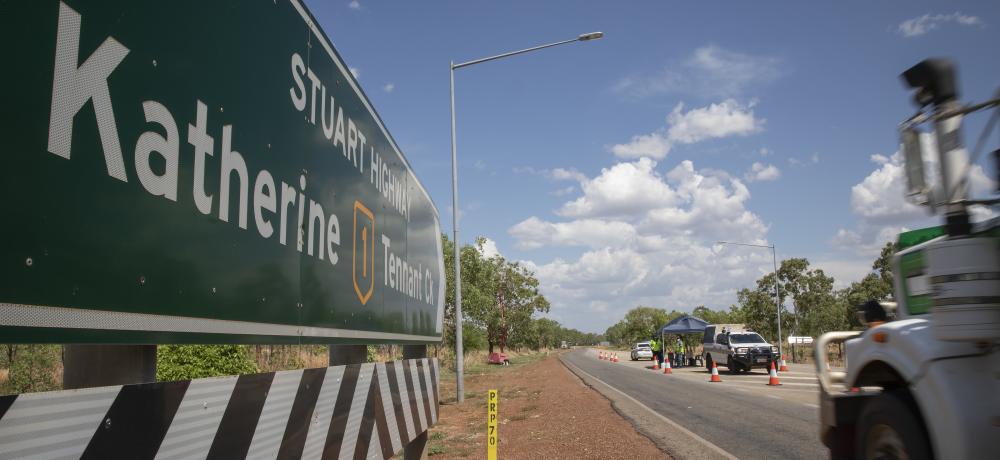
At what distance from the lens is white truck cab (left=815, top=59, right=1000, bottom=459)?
365 cm

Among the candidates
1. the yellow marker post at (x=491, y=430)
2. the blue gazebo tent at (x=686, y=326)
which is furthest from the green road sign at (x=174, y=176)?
the blue gazebo tent at (x=686, y=326)

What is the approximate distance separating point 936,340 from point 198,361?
28.3ft

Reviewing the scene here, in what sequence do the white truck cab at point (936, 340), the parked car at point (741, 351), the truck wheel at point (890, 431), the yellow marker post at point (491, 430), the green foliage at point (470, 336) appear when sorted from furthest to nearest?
the green foliage at point (470, 336) → the parked car at point (741, 351) → the yellow marker post at point (491, 430) → the truck wheel at point (890, 431) → the white truck cab at point (936, 340)

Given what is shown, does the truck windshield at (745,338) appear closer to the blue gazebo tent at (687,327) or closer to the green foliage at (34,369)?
the blue gazebo tent at (687,327)

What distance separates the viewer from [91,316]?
147cm

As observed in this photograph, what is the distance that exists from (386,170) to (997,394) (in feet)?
11.8

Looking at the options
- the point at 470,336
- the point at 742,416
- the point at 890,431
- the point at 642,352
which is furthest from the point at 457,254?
the point at 642,352

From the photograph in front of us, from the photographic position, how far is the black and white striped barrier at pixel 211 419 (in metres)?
1.38

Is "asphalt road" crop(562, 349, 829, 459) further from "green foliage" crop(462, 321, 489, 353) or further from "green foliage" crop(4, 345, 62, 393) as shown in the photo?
"green foliage" crop(462, 321, 489, 353)

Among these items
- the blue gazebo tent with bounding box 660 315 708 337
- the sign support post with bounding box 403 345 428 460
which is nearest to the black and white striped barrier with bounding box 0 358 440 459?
the sign support post with bounding box 403 345 428 460

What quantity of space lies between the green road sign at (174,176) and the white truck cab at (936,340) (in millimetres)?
3121

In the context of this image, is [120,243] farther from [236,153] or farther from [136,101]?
[236,153]

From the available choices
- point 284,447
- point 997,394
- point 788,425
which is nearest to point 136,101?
point 284,447

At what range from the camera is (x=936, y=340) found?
13.4 feet
